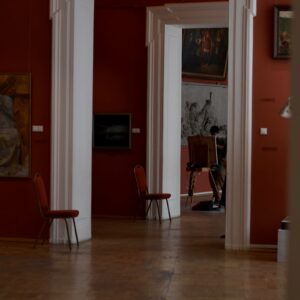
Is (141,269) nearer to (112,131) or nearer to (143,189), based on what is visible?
(143,189)

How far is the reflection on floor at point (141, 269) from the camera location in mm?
6320

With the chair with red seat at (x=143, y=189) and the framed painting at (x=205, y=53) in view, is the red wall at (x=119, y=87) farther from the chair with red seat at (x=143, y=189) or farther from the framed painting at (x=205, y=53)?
the framed painting at (x=205, y=53)

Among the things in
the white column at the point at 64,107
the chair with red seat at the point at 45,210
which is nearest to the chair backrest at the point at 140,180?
the white column at the point at 64,107

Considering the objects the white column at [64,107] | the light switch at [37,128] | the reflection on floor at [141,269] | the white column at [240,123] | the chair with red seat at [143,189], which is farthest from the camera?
the chair with red seat at [143,189]

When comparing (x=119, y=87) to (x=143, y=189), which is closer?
(x=143, y=189)

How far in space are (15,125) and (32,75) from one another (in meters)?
0.83

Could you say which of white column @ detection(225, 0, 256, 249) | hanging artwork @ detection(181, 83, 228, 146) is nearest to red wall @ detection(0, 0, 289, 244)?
white column @ detection(225, 0, 256, 249)

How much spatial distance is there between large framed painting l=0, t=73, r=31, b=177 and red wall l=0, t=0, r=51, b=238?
9cm

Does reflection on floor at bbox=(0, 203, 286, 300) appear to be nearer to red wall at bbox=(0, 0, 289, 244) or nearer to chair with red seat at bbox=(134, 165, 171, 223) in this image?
red wall at bbox=(0, 0, 289, 244)

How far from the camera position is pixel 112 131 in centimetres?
1327

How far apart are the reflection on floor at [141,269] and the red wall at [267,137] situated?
19.5 inches

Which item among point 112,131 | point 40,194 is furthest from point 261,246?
point 112,131

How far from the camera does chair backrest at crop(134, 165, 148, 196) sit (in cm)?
1234

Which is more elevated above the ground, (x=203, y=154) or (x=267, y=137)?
(x=267, y=137)
